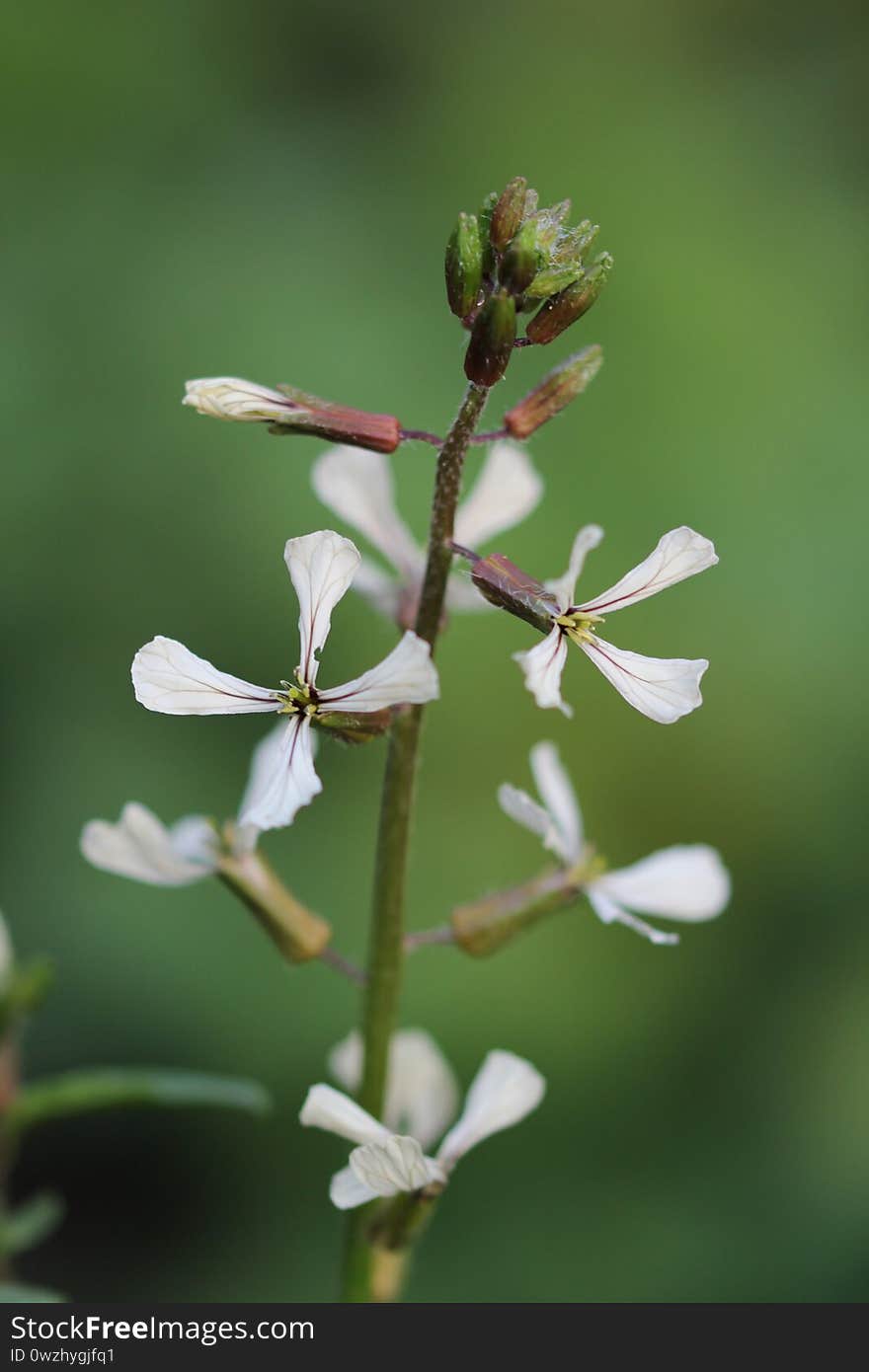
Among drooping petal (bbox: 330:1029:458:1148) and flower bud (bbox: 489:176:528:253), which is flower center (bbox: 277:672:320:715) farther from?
drooping petal (bbox: 330:1029:458:1148)

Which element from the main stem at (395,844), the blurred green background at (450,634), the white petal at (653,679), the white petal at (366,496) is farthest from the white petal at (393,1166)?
the blurred green background at (450,634)

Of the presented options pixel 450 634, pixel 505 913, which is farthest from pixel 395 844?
pixel 450 634

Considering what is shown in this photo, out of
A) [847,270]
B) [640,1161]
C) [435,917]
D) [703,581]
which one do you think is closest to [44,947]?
[435,917]

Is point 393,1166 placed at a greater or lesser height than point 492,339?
lesser

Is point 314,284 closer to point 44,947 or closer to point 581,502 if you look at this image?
point 581,502

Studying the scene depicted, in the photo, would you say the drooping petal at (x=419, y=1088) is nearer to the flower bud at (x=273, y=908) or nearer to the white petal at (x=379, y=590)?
the flower bud at (x=273, y=908)

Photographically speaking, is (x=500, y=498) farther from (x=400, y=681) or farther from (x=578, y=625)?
(x=400, y=681)
